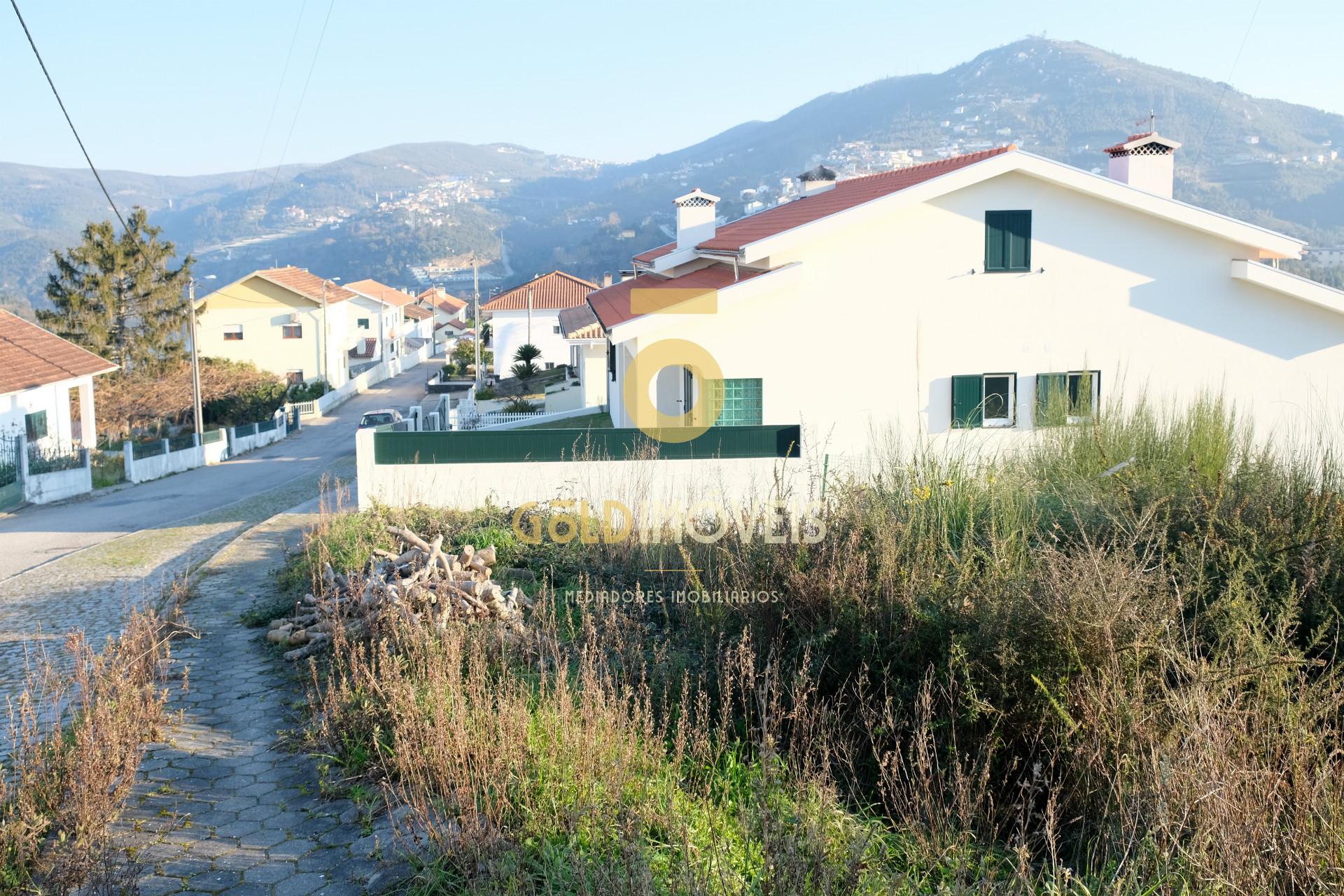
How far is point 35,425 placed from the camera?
2675 cm

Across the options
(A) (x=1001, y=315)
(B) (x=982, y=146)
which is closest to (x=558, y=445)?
(A) (x=1001, y=315)

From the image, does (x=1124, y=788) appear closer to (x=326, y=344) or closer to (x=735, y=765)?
(x=735, y=765)

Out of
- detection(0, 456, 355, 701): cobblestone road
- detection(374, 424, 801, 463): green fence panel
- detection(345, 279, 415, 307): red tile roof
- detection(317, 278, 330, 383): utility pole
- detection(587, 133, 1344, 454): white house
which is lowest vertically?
detection(0, 456, 355, 701): cobblestone road

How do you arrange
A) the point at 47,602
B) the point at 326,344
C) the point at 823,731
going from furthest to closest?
the point at 326,344, the point at 47,602, the point at 823,731

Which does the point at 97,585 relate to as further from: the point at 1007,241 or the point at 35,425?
the point at 35,425

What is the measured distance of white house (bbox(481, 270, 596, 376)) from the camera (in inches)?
2106

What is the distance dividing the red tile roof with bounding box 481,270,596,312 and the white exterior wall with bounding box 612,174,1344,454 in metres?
36.6

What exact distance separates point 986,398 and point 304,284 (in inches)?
2076

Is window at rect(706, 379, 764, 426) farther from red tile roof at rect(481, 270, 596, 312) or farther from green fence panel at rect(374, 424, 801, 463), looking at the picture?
red tile roof at rect(481, 270, 596, 312)

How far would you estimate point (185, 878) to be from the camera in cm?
463

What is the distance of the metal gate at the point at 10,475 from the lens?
22203 millimetres

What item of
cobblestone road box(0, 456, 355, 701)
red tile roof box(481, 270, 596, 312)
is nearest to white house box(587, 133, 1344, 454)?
cobblestone road box(0, 456, 355, 701)

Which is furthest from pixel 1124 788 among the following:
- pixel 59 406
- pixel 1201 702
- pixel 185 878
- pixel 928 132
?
pixel 928 132

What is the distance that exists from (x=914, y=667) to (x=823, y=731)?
0.73 metres
